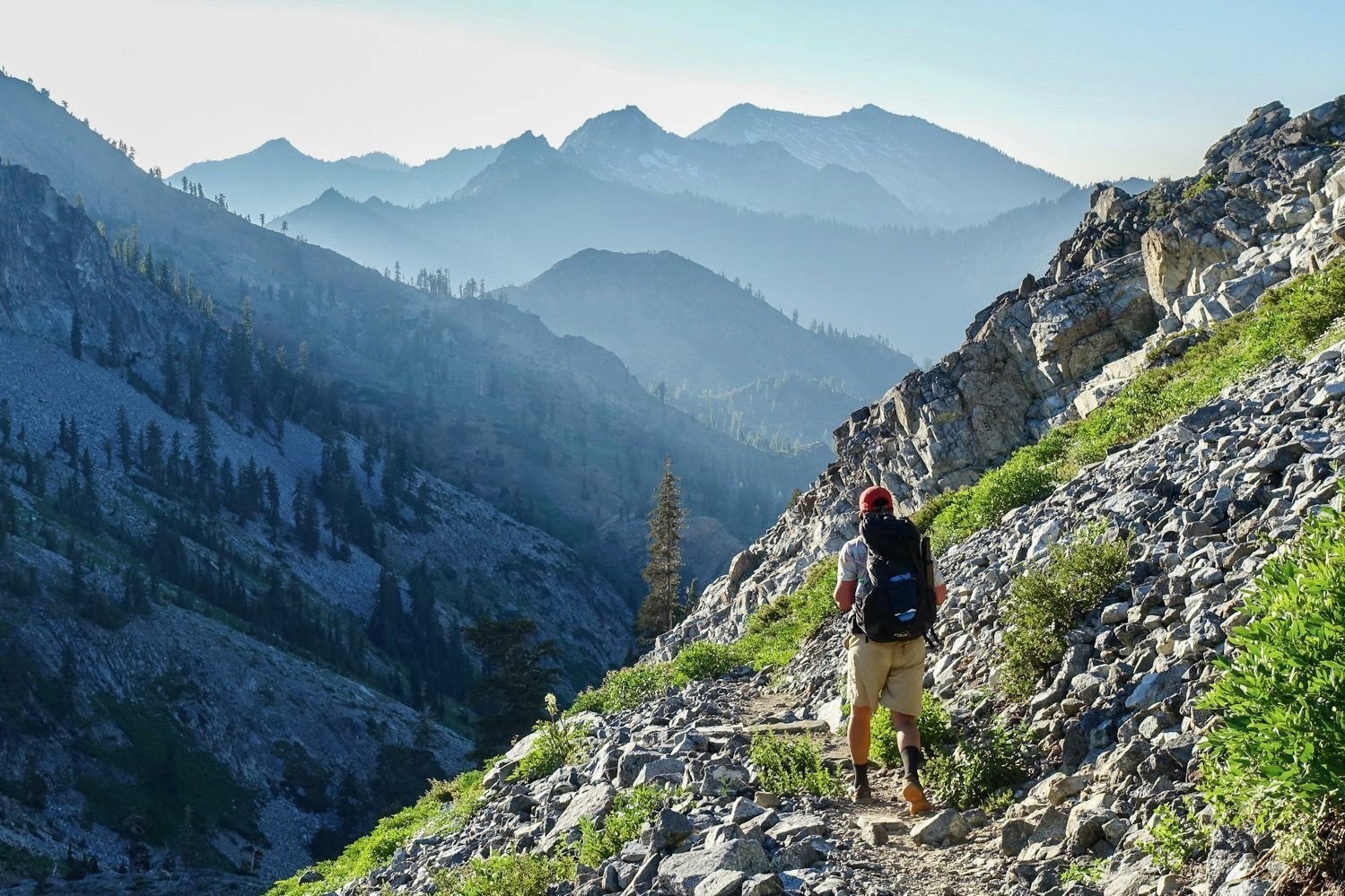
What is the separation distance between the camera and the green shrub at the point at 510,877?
11453 mm

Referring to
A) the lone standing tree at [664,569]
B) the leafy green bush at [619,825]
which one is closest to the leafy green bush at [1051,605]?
the leafy green bush at [619,825]

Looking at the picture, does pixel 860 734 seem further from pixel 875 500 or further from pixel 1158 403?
pixel 1158 403

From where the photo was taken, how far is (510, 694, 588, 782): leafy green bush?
1781 cm

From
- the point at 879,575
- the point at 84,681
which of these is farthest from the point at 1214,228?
the point at 84,681

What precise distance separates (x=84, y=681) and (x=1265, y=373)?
122m

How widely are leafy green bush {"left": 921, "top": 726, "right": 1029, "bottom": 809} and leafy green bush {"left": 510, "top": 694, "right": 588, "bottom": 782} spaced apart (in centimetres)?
733

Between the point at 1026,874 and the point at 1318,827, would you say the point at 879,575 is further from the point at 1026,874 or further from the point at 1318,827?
the point at 1318,827

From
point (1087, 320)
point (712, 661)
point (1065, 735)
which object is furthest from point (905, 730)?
point (1087, 320)

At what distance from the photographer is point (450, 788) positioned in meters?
25.1

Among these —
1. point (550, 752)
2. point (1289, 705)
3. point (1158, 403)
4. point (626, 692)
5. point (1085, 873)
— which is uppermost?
point (1158, 403)

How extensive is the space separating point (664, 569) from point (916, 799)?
7228cm

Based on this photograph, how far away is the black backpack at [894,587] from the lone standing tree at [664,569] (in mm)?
68955

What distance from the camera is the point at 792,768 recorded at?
40.9ft

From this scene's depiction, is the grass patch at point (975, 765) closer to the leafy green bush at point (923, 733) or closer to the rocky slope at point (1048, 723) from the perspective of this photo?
the leafy green bush at point (923, 733)
